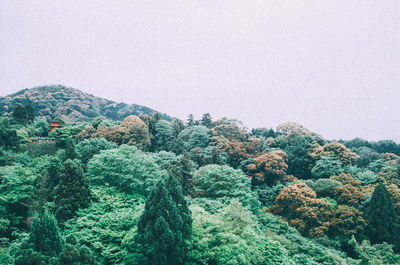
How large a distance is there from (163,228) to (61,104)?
6667 centimetres

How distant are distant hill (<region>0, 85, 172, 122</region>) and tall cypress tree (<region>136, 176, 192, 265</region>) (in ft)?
174

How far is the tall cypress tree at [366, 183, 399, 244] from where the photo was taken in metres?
16.9

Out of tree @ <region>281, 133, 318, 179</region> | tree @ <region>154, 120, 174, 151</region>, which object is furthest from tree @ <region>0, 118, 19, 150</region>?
A: tree @ <region>281, 133, 318, 179</region>

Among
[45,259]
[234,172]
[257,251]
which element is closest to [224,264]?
[257,251]

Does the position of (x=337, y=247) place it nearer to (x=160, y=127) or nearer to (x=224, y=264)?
(x=224, y=264)

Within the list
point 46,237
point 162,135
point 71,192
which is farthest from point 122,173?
point 162,135

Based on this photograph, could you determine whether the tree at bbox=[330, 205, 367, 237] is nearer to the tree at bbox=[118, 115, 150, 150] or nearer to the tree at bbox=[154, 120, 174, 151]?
the tree at bbox=[154, 120, 174, 151]

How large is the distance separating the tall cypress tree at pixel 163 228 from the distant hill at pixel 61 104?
53.0m

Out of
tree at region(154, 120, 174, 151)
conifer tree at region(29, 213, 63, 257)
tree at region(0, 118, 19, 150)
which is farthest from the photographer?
tree at region(154, 120, 174, 151)

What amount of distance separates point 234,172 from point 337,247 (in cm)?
900

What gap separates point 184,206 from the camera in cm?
1045

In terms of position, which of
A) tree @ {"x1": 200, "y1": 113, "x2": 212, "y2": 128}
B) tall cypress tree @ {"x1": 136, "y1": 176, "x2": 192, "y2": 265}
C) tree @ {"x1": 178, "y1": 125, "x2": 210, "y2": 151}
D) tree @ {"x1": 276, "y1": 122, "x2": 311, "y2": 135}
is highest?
tree @ {"x1": 276, "y1": 122, "x2": 311, "y2": 135}

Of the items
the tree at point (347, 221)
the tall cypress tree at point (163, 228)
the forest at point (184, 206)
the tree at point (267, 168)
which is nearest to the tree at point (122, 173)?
the forest at point (184, 206)

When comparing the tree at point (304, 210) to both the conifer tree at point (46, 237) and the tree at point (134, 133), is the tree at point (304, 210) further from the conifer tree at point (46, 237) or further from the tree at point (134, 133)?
the tree at point (134, 133)
